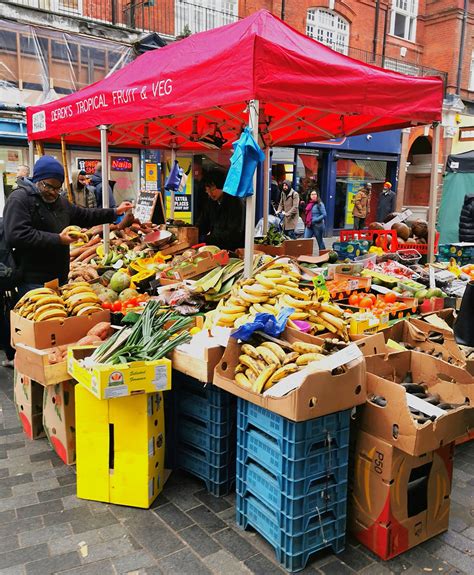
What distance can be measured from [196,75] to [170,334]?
231cm

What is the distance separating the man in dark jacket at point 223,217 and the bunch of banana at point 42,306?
2902 mm

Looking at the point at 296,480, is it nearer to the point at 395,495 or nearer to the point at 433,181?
the point at 395,495

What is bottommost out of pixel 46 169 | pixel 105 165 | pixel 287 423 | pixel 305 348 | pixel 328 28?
pixel 287 423

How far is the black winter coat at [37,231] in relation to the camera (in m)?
4.31

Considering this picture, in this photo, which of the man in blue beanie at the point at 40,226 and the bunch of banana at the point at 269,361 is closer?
the bunch of banana at the point at 269,361

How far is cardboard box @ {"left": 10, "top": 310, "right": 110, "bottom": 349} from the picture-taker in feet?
12.5

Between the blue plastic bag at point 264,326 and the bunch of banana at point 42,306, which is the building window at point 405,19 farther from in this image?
the blue plastic bag at point 264,326

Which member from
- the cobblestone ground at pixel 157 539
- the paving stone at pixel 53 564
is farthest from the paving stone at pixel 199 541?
the paving stone at pixel 53 564

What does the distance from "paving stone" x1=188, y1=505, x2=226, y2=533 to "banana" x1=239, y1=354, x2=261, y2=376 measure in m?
0.98

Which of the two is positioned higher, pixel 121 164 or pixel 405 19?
pixel 405 19

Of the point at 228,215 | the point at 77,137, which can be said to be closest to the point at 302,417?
the point at 228,215

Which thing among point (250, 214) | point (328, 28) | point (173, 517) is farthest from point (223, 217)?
point (328, 28)

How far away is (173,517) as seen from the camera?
10.3 feet

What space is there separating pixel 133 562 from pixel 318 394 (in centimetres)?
137
